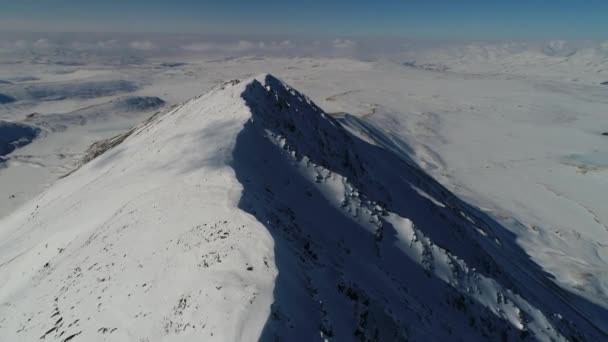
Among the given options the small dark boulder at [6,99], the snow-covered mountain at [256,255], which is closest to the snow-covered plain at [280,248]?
the snow-covered mountain at [256,255]

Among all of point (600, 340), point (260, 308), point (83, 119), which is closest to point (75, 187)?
point (260, 308)

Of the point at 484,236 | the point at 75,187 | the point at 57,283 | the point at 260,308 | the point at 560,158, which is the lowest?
the point at 560,158

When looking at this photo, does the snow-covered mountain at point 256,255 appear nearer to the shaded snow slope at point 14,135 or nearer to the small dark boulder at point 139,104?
the shaded snow slope at point 14,135

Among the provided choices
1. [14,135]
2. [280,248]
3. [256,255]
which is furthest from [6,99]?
[256,255]

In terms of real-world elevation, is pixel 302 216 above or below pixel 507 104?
above

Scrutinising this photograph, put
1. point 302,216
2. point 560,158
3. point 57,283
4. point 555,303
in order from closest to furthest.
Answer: point 57,283 < point 302,216 < point 555,303 < point 560,158

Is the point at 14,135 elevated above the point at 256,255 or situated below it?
below

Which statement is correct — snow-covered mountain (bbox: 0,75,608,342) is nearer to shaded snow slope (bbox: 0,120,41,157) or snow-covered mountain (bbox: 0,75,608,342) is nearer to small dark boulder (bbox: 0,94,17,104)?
shaded snow slope (bbox: 0,120,41,157)

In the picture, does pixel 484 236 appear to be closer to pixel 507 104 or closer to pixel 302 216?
pixel 302 216

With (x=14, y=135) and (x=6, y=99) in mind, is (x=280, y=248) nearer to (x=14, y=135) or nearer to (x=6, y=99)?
(x=14, y=135)
